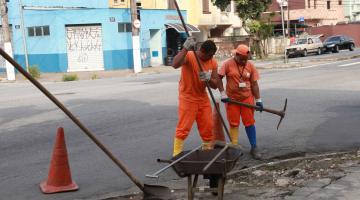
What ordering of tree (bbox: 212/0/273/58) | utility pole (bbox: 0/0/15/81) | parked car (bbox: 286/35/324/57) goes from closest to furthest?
1. utility pole (bbox: 0/0/15/81)
2. tree (bbox: 212/0/273/58)
3. parked car (bbox: 286/35/324/57)

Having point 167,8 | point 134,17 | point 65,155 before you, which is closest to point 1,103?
point 65,155

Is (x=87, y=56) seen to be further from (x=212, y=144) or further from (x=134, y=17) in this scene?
(x=212, y=144)

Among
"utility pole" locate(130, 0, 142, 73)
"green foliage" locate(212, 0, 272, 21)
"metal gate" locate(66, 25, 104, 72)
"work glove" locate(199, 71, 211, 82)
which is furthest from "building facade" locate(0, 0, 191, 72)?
"work glove" locate(199, 71, 211, 82)

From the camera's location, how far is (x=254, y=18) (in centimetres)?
3919

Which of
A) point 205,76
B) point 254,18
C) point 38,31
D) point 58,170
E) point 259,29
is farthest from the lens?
point 259,29

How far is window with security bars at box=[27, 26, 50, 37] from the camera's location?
105ft

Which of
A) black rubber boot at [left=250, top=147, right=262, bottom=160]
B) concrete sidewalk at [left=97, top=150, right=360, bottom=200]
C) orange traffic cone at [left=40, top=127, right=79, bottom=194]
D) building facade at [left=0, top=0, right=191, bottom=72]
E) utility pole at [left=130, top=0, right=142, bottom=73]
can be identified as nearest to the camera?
concrete sidewalk at [left=97, top=150, right=360, bottom=200]

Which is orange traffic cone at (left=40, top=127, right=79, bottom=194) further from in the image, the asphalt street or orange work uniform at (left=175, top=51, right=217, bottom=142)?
orange work uniform at (left=175, top=51, right=217, bottom=142)

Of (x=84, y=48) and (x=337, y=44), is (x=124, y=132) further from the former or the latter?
(x=337, y=44)

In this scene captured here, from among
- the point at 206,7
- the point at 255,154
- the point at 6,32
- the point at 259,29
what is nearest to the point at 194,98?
the point at 255,154

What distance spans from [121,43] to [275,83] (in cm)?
1654

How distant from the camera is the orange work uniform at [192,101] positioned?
21.1 ft

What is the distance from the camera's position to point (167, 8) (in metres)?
39.2

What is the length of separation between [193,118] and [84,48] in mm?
26658
